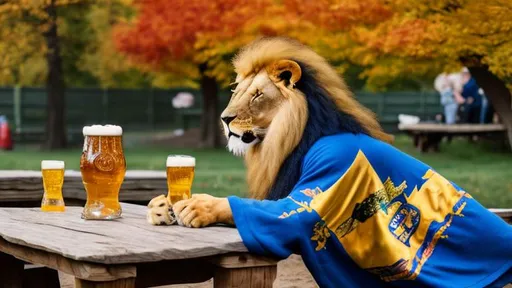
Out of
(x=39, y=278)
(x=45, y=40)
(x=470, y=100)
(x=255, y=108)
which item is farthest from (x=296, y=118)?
(x=45, y=40)

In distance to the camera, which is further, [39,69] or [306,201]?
[39,69]

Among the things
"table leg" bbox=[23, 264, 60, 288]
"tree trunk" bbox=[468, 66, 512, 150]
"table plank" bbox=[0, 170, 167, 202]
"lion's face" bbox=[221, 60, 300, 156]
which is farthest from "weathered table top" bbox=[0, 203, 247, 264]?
"tree trunk" bbox=[468, 66, 512, 150]

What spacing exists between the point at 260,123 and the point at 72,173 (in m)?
4.38

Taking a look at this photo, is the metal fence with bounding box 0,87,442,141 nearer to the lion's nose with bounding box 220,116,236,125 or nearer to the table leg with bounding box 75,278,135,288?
the lion's nose with bounding box 220,116,236,125

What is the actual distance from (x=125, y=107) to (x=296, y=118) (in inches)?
1163

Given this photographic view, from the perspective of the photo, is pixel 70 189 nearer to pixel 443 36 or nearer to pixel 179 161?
pixel 179 161

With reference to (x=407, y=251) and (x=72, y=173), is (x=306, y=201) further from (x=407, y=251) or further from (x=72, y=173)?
(x=72, y=173)

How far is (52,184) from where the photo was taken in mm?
4590

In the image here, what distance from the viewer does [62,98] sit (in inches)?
1082

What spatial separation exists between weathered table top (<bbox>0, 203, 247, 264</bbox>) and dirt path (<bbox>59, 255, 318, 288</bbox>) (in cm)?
256

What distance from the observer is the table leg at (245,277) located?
3547 mm

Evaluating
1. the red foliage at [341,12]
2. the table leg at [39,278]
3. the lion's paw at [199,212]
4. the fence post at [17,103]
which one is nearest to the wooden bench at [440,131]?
the red foliage at [341,12]

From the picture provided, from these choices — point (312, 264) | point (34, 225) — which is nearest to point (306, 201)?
point (312, 264)

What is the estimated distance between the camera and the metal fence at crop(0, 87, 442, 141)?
3144 cm
